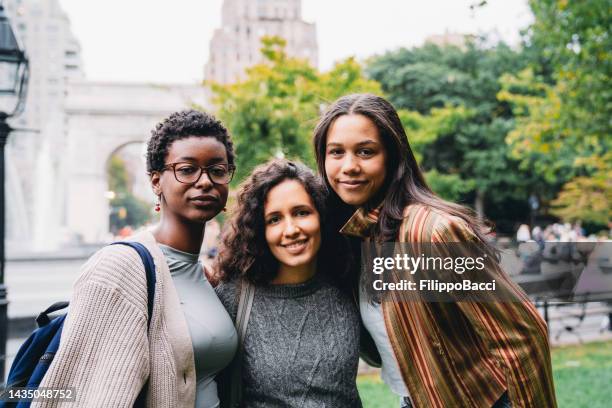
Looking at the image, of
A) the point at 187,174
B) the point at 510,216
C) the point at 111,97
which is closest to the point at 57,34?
the point at 111,97

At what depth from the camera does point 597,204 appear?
21.0 m

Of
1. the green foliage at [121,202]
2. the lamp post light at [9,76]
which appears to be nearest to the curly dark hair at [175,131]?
the lamp post light at [9,76]

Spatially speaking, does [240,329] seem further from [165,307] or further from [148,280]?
[148,280]

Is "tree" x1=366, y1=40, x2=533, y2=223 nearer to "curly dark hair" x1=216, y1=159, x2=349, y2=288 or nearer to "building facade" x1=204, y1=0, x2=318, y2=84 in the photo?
"curly dark hair" x1=216, y1=159, x2=349, y2=288

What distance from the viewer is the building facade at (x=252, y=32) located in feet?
260

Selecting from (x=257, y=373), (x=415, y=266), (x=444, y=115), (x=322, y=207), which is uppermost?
(x=444, y=115)

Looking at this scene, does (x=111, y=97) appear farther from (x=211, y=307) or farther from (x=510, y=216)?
(x=211, y=307)

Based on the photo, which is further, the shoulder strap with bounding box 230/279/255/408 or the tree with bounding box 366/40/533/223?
the tree with bounding box 366/40/533/223

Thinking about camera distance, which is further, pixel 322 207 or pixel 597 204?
pixel 597 204

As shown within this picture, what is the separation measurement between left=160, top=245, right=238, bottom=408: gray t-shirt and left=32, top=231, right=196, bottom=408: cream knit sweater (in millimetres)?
123

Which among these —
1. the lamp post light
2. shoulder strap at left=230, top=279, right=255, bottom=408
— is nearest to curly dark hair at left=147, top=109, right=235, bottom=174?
shoulder strap at left=230, top=279, right=255, bottom=408

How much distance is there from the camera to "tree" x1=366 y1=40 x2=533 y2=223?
26.3 meters

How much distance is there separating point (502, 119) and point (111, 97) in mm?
20567
